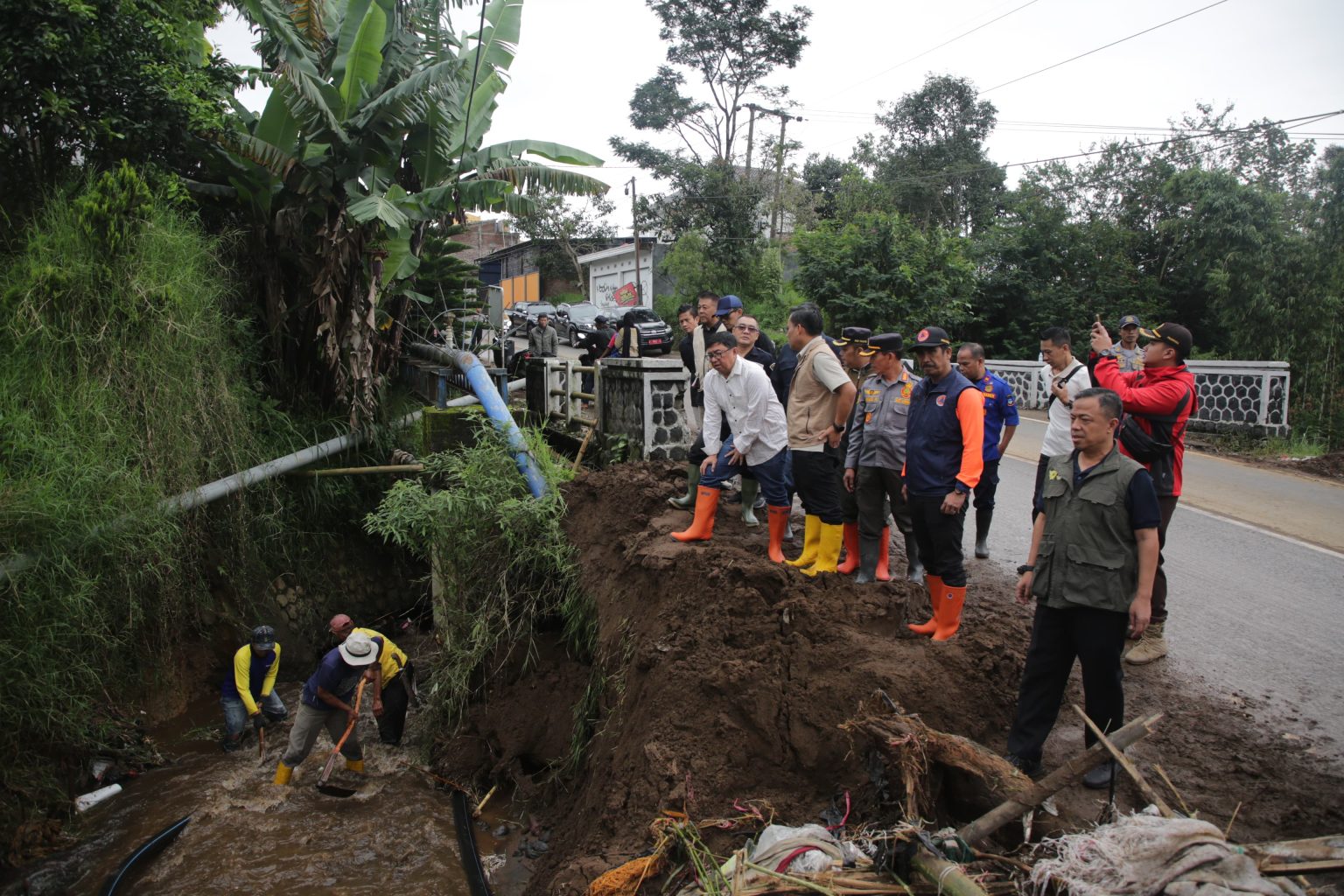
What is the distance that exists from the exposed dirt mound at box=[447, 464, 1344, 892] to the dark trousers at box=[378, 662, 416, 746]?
109 inches

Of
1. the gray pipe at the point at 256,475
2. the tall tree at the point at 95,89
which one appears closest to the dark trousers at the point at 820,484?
the gray pipe at the point at 256,475

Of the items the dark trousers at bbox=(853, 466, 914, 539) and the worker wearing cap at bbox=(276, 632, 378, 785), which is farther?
the worker wearing cap at bbox=(276, 632, 378, 785)

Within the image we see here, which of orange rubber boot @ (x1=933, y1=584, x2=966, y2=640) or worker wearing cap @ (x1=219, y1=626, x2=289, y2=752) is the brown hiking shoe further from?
worker wearing cap @ (x1=219, y1=626, x2=289, y2=752)

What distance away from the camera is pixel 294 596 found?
419 inches

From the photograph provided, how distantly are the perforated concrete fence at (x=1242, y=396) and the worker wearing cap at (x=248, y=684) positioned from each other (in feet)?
48.6

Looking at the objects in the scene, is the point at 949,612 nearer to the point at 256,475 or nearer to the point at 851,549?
the point at 851,549

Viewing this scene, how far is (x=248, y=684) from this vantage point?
8.70m

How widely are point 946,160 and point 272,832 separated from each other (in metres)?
27.8

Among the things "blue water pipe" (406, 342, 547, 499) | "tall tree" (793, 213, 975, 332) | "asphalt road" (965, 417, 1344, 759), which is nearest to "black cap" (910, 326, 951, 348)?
"asphalt road" (965, 417, 1344, 759)

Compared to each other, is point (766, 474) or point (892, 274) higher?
point (892, 274)

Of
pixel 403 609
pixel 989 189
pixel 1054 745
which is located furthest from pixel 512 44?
pixel 989 189

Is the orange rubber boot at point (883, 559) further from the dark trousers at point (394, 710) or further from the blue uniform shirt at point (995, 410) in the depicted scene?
the dark trousers at point (394, 710)

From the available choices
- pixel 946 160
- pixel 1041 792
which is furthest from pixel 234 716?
pixel 946 160

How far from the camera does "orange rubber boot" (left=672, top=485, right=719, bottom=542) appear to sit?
255 inches
